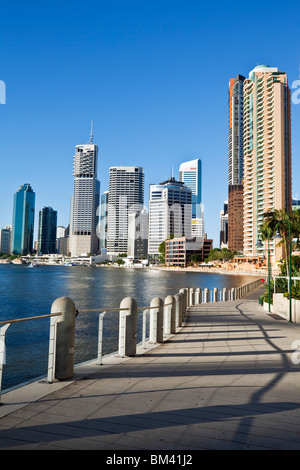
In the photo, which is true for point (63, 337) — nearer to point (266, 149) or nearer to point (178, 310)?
point (178, 310)

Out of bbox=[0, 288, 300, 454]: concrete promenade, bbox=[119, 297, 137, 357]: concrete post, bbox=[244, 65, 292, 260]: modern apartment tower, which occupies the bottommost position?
bbox=[0, 288, 300, 454]: concrete promenade

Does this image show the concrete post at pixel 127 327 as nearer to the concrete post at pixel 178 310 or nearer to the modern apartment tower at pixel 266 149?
the concrete post at pixel 178 310

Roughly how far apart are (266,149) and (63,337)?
166238 mm

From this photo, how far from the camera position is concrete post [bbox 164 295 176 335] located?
1430cm

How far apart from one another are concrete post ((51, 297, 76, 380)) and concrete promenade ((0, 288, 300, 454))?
0.31m

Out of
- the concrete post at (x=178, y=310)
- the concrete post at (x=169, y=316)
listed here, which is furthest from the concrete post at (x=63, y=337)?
the concrete post at (x=178, y=310)

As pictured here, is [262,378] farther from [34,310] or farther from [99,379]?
[34,310]

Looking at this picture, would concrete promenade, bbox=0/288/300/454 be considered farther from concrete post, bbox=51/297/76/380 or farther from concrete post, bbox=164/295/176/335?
concrete post, bbox=164/295/176/335

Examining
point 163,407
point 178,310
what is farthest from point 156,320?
point 163,407

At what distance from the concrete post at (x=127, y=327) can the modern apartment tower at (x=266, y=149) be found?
140898mm

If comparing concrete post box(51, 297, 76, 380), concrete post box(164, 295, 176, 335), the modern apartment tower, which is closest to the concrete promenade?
concrete post box(51, 297, 76, 380)

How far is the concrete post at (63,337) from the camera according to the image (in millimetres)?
7102

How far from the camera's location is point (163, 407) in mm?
5746
